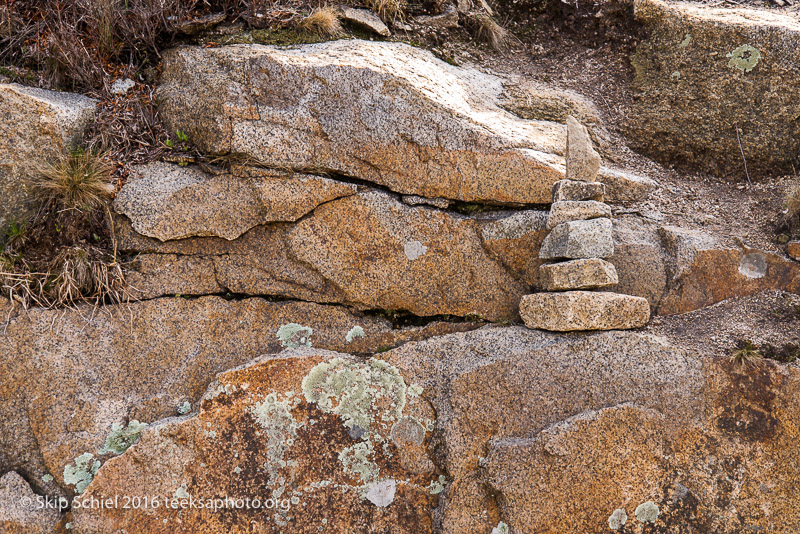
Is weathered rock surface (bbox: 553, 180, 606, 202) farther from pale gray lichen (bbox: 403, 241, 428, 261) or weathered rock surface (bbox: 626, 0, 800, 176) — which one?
weathered rock surface (bbox: 626, 0, 800, 176)

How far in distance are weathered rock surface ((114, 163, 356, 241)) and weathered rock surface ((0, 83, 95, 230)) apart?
637 mm

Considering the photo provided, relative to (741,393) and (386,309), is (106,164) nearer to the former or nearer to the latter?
(386,309)

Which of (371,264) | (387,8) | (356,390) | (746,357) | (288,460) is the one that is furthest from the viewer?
(387,8)

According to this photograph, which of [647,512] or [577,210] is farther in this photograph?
[577,210]

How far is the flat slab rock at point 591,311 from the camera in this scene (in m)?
3.85

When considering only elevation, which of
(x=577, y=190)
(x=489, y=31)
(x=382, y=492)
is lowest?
(x=382, y=492)

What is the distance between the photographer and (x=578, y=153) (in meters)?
4.17

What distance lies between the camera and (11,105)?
4.27 m

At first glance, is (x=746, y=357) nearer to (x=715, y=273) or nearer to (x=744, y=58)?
(x=715, y=273)

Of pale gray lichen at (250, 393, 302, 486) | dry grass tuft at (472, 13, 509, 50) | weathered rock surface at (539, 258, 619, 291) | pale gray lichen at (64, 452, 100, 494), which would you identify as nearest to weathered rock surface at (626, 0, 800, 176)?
dry grass tuft at (472, 13, 509, 50)

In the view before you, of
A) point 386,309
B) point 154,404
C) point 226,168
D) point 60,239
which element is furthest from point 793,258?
point 60,239

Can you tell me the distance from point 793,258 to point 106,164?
196 inches

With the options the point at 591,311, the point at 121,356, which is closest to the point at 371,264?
the point at 591,311

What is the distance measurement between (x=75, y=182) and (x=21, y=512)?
2.23m
